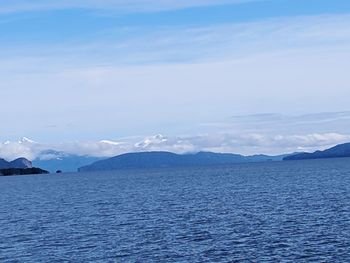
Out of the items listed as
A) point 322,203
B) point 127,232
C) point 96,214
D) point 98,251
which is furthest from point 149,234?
point 322,203

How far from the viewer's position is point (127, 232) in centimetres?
8812

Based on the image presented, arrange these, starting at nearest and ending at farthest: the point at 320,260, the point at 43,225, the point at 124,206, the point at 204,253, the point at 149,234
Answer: the point at 320,260 < the point at 204,253 < the point at 149,234 < the point at 43,225 < the point at 124,206

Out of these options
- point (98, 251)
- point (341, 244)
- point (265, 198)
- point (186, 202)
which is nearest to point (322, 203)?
point (265, 198)

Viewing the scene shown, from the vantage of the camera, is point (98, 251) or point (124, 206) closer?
point (98, 251)

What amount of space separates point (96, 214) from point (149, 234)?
32.8 meters

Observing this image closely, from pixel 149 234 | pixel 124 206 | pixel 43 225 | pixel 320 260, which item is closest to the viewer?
pixel 320 260

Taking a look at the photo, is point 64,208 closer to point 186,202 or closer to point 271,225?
point 186,202

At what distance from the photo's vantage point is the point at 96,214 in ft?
381

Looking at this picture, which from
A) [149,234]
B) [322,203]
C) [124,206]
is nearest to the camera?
[149,234]

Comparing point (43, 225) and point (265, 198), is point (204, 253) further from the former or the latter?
point (265, 198)

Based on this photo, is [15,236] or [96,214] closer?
[15,236]

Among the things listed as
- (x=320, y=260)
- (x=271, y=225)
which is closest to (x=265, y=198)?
(x=271, y=225)

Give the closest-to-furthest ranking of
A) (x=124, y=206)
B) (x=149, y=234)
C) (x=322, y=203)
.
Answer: (x=149, y=234) → (x=322, y=203) → (x=124, y=206)

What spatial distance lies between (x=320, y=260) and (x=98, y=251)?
78.9 feet
